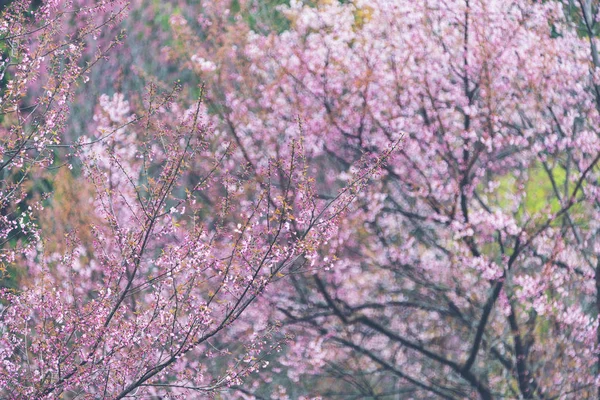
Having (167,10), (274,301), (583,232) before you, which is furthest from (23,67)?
(167,10)

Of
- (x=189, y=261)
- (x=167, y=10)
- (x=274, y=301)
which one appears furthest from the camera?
(x=167, y=10)

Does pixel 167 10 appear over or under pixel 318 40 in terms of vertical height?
over

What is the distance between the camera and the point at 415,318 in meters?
11.6

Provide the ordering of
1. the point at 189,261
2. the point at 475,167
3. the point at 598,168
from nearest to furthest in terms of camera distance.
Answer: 1. the point at 189,261
2. the point at 598,168
3. the point at 475,167

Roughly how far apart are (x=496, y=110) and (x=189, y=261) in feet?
18.0

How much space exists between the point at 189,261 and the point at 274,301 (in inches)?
182

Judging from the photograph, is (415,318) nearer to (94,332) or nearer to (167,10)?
(94,332)

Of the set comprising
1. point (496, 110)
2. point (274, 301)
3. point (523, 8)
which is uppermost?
point (523, 8)

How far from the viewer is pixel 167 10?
18.1m

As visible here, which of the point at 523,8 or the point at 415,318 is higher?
the point at 523,8

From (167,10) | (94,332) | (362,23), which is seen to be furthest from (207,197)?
(167,10)

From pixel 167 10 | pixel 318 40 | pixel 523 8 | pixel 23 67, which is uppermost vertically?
pixel 167 10

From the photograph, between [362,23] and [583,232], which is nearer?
[583,232]

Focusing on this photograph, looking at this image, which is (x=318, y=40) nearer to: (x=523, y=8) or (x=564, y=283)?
(x=523, y=8)
